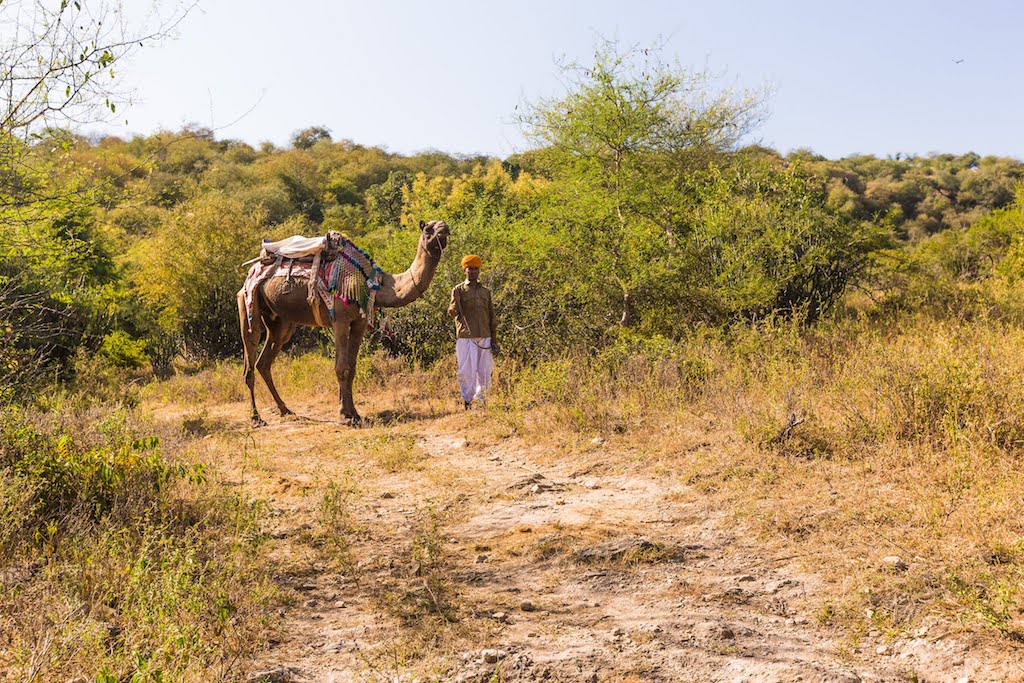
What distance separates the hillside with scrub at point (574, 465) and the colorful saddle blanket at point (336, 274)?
4.97ft

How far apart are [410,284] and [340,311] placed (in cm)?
93

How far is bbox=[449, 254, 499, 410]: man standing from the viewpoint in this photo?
364 inches

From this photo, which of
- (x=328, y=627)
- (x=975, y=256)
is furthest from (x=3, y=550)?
(x=975, y=256)

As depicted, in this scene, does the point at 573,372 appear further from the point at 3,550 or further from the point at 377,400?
the point at 3,550

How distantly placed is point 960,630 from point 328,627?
2870 mm

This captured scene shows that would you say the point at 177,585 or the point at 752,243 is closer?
the point at 177,585

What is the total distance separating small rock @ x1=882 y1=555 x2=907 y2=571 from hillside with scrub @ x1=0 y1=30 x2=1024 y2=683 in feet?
0.10

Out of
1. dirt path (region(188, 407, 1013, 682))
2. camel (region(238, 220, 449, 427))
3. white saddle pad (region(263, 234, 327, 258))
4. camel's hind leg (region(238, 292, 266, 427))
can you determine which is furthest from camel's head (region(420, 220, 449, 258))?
dirt path (region(188, 407, 1013, 682))

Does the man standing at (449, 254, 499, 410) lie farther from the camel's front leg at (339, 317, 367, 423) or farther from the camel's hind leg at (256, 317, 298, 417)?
the camel's hind leg at (256, 317, 298, 417)

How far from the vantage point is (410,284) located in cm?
906

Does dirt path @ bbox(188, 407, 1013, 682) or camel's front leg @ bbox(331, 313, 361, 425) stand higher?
camel's front leg @ bbox(331, 313, 361, 425)

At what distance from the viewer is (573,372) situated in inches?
346

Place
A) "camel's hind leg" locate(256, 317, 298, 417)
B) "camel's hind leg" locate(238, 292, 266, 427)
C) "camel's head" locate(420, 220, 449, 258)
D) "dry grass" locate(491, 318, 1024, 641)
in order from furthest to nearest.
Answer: "camel's hind leg" locate(256, 317, 298, 417), "camel's hind leg" locate(238, 292, 266, 427), "camel's head" locate(420, 220, 449, 258), "dry grass" locate(491, 318, 1024, 641)

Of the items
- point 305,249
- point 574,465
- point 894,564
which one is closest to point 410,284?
point 305,249
